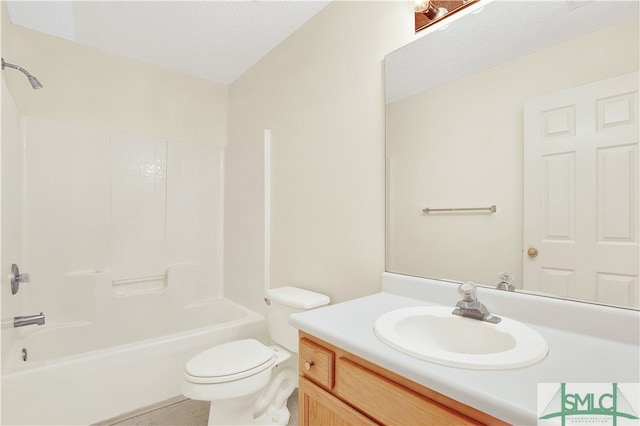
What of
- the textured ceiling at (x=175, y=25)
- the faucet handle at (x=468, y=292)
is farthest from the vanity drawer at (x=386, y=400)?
the textured ceiling at (x=175, y=25)

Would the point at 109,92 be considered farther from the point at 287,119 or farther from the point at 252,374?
the point at 252,374

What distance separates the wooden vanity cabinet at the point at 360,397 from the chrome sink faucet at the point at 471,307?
1.27 ft

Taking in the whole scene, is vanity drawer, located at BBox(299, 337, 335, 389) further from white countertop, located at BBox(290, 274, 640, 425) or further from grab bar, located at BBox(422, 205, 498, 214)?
grab bar, located at BBox(422, 205, 498, 214)

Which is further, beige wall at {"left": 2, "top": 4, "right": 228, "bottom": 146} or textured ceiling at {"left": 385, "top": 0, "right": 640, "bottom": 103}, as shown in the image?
beige wall at {"left": 2, "top": 4, "right": 228, "bottom": 146}

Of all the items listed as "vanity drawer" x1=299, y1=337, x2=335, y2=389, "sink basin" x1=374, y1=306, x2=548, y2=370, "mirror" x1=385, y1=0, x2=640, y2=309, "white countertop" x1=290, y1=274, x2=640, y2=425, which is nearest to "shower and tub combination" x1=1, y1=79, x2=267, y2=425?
"vanity drawer" x1=299, y1=337, x2=335, y2=389

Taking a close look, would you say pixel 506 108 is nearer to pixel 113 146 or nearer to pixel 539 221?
pixel 539 221

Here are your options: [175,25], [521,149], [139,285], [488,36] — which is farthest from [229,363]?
[175,25]

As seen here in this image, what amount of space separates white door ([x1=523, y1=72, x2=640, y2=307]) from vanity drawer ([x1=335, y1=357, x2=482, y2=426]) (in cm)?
59

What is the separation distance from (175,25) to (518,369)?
7.82 ft

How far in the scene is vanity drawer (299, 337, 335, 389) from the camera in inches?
36.7

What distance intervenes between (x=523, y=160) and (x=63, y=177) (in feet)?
8.93

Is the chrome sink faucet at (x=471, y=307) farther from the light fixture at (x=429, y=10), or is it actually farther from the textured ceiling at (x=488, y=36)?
the light fixture at (x=429, y=10)

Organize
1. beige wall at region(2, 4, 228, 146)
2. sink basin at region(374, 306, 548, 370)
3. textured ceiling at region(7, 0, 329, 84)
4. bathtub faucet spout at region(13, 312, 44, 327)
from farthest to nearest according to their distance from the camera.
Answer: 1. beige wall at region(2, 4, 228, 146)
2. textured ceiling at region(7, 0, 329, 84)
3. bathtub faucet spout at region(13, 312, 44, 327)
4. sink basin at region(374, 306, 548, 370)

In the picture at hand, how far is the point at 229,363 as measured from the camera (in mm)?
1488
